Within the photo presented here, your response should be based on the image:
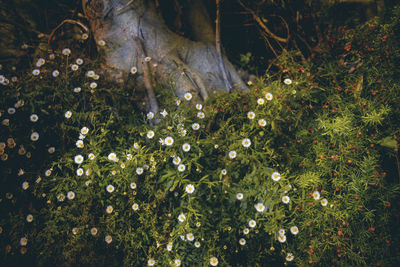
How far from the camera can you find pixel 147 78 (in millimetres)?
2258

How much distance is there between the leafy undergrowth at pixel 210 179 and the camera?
1.68m

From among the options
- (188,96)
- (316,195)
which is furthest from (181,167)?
(316,195)

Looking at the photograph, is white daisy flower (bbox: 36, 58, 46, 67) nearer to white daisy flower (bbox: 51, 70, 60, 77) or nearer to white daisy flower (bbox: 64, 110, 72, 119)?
white daisy flower (bbox: 51, 70, 60, 77)

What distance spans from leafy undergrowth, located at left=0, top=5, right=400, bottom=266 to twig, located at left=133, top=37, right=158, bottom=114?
0.20 metres

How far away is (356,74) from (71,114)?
2.51 m

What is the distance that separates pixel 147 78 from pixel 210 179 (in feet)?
3.78

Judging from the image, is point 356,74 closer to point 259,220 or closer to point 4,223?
point 259,220

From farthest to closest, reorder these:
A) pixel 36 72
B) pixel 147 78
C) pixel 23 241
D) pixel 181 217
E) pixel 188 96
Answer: pixel 147 78 < pixel 188 96 < pixel 36 72 < pixel 23 241 < pixel 181 217

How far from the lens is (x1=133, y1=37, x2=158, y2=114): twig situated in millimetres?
2215

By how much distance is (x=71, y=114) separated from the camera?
6.28ft

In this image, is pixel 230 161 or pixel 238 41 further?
pixel 238 41

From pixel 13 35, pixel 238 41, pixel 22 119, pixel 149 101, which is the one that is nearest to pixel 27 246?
pixel 22 119

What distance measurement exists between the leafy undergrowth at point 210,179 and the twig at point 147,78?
0.20m

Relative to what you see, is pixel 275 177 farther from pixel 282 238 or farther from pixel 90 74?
pixel 90 74
